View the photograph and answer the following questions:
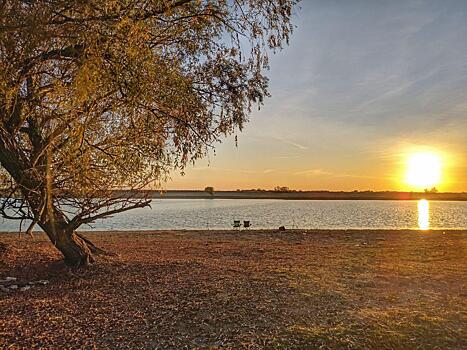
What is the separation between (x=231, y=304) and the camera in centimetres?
688

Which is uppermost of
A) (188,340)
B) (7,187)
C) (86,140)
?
(86,140)

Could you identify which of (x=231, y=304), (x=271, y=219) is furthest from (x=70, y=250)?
(x=271, y=219)

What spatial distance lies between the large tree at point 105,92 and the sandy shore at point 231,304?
58.3 inches

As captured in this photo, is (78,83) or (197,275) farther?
(197,275)

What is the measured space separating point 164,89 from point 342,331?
14.3ft

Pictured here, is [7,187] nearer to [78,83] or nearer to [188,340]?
[78,83]

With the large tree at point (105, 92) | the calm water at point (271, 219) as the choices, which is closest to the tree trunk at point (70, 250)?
the large tree at point (105, 92)

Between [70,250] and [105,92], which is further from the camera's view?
[70,250]

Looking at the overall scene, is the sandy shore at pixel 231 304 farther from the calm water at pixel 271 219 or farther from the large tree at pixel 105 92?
the calm water at pixel 271 219

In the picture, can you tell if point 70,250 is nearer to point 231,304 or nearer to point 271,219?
point 231,304

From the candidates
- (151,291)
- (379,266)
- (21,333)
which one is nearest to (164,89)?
(151,291)

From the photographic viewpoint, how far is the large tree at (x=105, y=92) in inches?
221

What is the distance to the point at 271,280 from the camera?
838 centimetres

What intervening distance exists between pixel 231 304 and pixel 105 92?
375 centimetres
